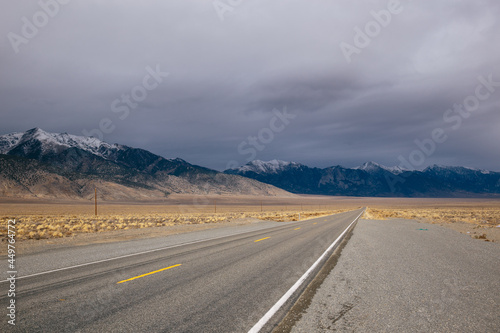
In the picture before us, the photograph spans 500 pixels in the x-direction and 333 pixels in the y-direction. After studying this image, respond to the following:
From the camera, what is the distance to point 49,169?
133 meters

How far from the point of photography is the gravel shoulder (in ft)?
15.3

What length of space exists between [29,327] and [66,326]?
55cm

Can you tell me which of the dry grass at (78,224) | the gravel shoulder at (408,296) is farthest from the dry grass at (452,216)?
the gravel shoulder at (408,296)

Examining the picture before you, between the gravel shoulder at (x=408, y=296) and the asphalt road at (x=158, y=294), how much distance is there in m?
0.83

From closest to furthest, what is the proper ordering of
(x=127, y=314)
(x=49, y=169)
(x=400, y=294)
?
(x=127, y=314), (x=400, y=294), (x=49, y=169)

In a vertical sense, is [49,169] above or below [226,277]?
above

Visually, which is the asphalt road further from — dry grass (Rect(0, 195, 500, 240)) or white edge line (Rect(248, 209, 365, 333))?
dry grass (Rect(0, 195, 500, 240))

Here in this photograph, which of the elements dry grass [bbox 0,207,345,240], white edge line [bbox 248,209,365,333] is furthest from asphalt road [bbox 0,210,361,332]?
dry grass [bbox 0,207,345,240]

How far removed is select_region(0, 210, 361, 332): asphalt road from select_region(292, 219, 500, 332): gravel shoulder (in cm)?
83

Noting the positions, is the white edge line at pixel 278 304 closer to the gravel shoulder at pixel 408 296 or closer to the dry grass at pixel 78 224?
the gravel shoulder at pixel 408 296

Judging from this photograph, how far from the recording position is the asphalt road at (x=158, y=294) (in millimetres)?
4695

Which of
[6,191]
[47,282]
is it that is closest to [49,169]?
[6,191]

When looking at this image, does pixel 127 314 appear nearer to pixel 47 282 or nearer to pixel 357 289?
pixel 47 282

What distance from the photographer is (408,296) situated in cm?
599
